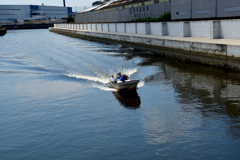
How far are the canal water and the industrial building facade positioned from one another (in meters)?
14.8

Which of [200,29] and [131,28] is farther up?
[131,28]

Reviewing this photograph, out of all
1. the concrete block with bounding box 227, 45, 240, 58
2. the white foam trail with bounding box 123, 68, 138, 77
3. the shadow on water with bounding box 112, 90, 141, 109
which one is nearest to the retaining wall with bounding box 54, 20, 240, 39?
the concrete block with bounding box 227, 45, 240, 58

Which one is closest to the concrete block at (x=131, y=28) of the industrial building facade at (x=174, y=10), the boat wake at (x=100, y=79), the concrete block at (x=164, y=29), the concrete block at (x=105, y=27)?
the industrial building facade at (x=174, y=10)

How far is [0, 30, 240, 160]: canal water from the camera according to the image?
13.1 m

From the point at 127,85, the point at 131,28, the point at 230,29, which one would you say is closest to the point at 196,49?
the point at 230,29

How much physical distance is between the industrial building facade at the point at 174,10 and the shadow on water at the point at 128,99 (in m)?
24.3

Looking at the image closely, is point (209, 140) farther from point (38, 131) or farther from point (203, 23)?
A: point (203, 23)

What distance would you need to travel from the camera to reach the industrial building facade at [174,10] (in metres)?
40.9

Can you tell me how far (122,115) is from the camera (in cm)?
1783

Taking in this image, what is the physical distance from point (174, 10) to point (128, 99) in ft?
122

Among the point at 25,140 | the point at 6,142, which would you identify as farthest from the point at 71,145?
the point at 6,142

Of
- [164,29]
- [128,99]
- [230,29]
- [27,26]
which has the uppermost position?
[27,26]

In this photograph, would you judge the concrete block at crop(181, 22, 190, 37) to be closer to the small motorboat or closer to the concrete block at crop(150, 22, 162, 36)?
the concrete block at crop(150, 22, 162, 36)

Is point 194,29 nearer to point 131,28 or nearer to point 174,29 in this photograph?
point 174,29
